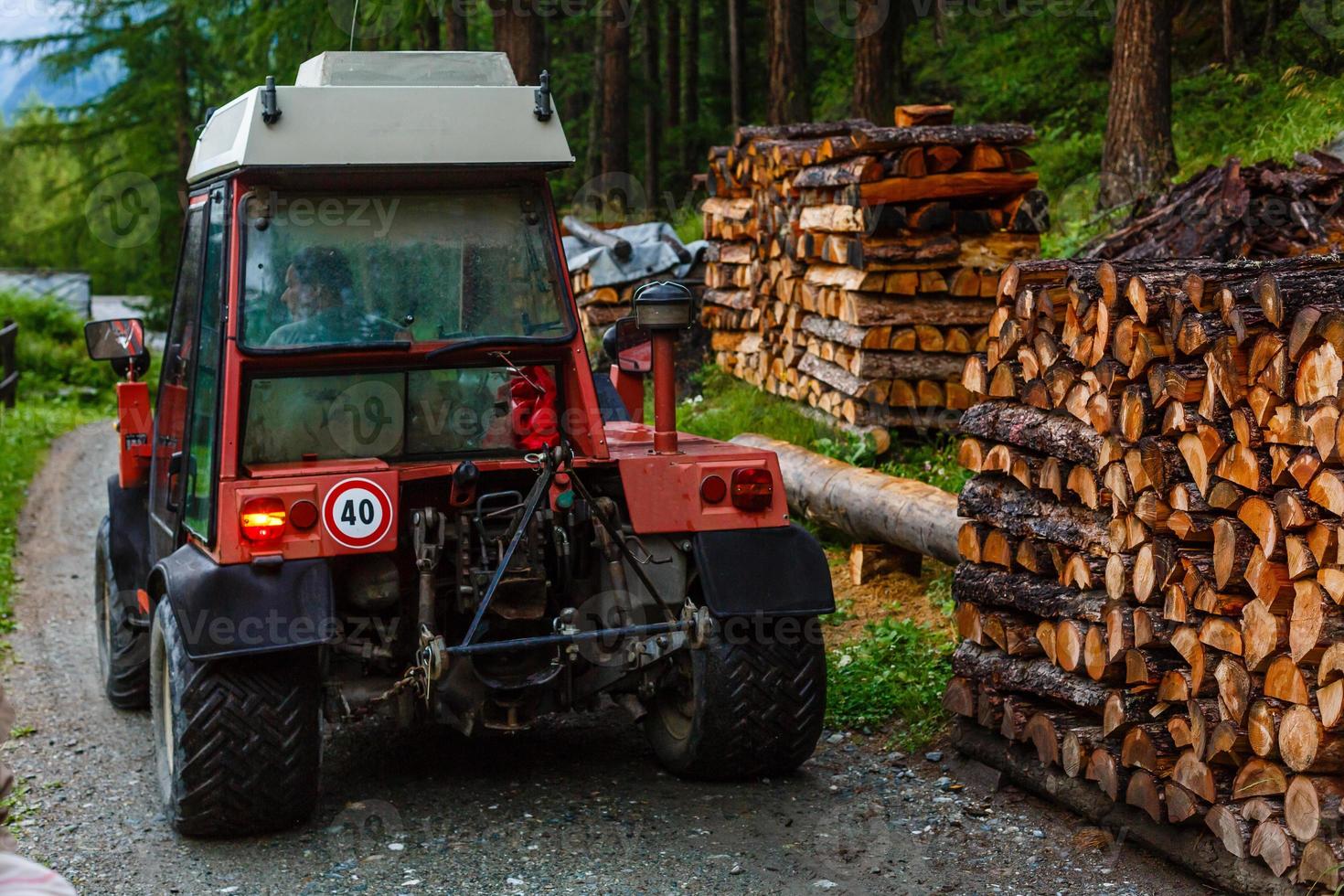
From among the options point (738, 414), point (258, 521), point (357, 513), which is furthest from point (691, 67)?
point (258, 521)

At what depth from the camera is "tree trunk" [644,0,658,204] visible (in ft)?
84.7

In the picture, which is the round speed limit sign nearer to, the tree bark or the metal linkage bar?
the metal linkage bar

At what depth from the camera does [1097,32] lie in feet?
63.1

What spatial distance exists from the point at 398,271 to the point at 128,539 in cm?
240

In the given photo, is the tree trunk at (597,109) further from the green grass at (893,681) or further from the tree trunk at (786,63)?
the green grass at (893,681)

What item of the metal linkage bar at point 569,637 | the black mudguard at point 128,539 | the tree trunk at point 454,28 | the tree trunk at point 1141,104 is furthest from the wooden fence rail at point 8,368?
the metal linkage bar at point 569,637

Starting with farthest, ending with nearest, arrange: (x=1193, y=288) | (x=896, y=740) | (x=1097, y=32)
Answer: (x=1097, y=32), (x=896, y=740), (x=1193, y=288)

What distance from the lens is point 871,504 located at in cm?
801

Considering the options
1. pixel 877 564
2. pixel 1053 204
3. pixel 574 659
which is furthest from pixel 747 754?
pixel 1053 204

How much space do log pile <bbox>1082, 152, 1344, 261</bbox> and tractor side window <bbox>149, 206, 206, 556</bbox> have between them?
4934 mm

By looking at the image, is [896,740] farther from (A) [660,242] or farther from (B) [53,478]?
(B) [53,478]

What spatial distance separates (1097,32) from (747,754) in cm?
1609

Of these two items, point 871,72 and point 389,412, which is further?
point 871,72

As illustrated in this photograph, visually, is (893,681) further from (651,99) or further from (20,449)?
(651,99)
